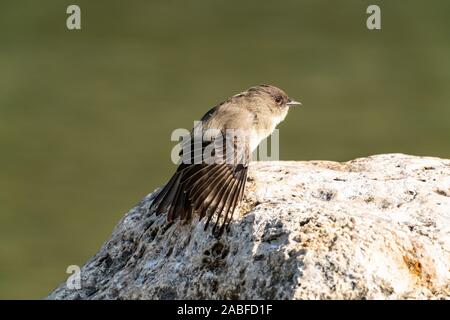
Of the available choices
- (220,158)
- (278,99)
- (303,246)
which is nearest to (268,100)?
(278,99)

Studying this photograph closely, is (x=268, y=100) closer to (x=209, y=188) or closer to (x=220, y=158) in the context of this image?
(x=220, y=158)

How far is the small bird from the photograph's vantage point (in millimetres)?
5773

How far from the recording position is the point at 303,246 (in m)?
4.88

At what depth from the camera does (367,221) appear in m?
5.08

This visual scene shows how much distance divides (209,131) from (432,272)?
7.46 feet

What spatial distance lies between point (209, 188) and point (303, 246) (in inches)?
55.2

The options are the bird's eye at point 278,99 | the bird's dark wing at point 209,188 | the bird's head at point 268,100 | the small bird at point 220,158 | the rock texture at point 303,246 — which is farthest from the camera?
the bird's eye at point 278,99

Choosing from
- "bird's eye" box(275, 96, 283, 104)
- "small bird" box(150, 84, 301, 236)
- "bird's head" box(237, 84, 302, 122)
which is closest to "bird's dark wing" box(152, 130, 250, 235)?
"small bird" box(150, 84, 301, 236)

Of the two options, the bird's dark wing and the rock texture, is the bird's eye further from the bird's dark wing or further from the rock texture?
the rock texture

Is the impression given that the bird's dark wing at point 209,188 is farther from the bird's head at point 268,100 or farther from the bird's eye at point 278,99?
the bird's eye at point 278,99

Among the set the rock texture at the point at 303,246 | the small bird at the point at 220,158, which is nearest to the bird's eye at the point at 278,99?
the small bird at the point at 220,158

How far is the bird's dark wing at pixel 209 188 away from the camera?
18.5 feet
